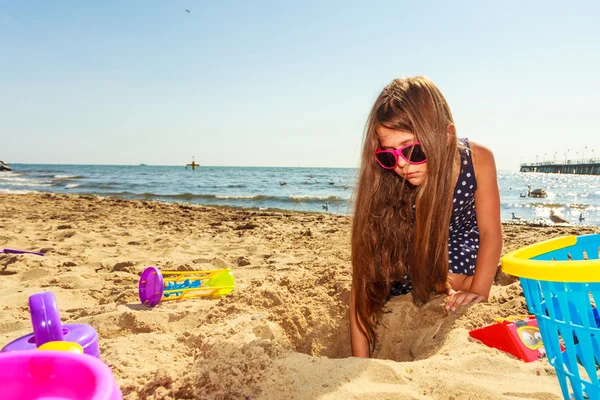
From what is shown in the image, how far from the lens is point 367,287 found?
7.39 ft

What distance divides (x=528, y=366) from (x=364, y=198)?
1087mm

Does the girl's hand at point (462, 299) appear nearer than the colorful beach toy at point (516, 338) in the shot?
No

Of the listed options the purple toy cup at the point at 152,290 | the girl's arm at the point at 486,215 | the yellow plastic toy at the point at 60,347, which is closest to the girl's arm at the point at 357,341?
the girl's arm at the point at 486,215

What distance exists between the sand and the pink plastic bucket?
86cm

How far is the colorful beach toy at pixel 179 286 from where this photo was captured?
8.80 ft

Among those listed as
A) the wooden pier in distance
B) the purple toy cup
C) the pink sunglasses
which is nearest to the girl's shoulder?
the pink sunglasses

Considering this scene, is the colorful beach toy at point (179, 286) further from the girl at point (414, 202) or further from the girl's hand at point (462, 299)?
the girl's hand at point (462, 299)

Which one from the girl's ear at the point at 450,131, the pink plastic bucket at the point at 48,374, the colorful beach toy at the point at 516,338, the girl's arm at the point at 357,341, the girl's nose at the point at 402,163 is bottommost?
the girl's arm at the point at 357,341

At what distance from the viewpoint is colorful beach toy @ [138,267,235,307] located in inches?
106

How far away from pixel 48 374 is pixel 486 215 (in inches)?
84.9

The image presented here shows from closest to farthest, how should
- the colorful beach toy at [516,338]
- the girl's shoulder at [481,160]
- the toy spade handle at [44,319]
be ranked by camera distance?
the toy spade handle at [44,319] < the colorful beach toy at [516,338] < the girl's shoulder at [481,160]

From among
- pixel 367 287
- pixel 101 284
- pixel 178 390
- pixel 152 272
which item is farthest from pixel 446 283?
pixel 101 284

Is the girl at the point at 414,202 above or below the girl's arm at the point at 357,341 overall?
above

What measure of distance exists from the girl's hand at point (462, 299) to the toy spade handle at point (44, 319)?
180cm
